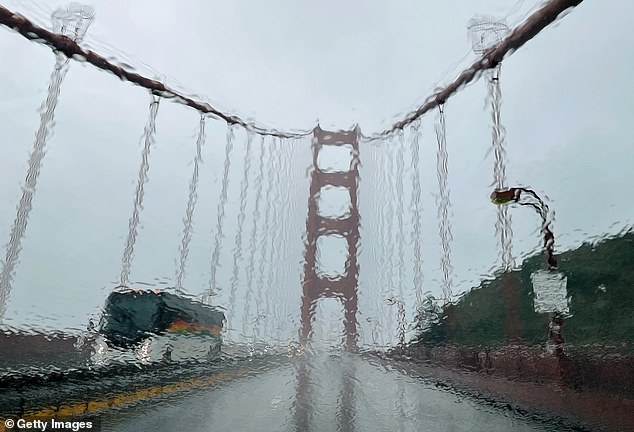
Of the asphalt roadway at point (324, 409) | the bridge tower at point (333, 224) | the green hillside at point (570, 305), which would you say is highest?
the bridge tower at point (333, 224)

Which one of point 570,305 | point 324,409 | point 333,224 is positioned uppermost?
point 333,224

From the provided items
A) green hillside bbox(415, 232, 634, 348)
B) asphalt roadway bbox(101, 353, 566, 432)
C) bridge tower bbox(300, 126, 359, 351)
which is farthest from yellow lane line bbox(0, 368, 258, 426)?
bridge tower bbox(300, 126, 359, 351)

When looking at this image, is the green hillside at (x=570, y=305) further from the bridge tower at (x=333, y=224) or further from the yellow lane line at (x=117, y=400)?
the bridge tower at (x=333, y=224)

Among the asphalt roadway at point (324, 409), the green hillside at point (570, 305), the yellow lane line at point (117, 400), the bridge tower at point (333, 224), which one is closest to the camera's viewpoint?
the yellow lane line at point (117, 400)

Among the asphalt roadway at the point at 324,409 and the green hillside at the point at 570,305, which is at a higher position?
the green hillside at the point at 570,305

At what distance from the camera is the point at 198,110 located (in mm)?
13352

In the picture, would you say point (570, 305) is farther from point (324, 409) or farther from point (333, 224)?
point (333, 224)

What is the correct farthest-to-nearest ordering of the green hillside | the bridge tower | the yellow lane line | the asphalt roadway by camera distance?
the bridge tower < the green hillside < the asphalt roadway < the yellow lane line

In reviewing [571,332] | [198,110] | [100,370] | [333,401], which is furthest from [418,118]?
[100,370]

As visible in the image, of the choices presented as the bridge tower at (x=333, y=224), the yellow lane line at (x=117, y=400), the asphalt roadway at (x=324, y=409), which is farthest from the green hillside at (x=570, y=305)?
the bridge tower at (x=333, y=224)

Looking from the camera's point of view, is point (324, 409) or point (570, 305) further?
point (570, 305)

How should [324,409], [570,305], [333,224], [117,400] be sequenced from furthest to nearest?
[333,224] → [570,305] → [324,409] → [117,400]

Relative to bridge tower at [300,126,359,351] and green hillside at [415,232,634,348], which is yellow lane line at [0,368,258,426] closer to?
green hillside at [415,232,634,348]

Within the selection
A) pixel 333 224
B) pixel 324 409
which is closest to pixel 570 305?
pixel 324 409
